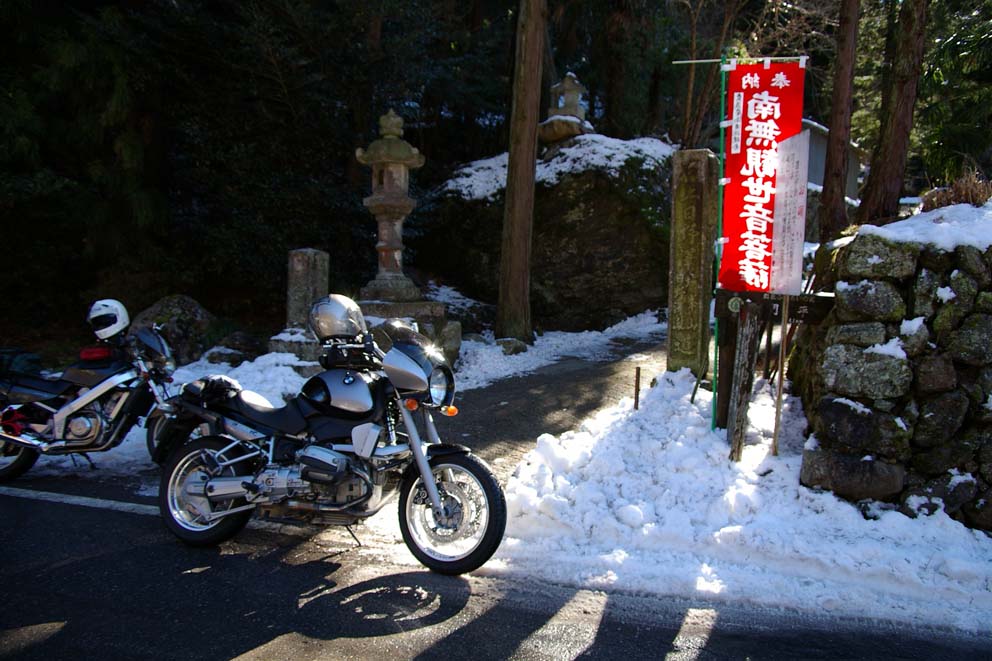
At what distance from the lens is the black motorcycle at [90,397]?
512 cm

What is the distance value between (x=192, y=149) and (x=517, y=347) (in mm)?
6549

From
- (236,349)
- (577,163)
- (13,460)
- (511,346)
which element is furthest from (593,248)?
(13,460)

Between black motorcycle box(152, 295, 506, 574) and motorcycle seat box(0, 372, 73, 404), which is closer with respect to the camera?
black motorcycle box(152, 295, 506, 574)

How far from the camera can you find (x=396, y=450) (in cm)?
363

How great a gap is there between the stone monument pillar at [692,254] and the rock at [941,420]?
78.3 inches

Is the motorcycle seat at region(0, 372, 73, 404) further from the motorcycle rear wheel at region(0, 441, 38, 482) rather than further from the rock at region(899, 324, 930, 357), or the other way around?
the rock at region(899, 324, 930, 357)

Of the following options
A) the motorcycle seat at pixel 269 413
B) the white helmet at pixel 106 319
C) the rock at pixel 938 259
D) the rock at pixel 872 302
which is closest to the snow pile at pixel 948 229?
the rock at pixel 938 259

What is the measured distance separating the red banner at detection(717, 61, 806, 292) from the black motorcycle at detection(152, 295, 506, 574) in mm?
2467

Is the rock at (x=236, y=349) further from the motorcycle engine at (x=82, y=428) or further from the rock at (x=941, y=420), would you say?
the rock at (x=941, y=420)

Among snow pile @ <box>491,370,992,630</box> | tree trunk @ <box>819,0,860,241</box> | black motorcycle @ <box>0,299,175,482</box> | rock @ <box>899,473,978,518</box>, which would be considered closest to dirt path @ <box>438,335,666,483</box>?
snow pile @ <box>491,370,992,630</box>

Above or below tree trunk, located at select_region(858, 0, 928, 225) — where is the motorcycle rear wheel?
below

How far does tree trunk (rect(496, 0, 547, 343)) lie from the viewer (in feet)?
35.7

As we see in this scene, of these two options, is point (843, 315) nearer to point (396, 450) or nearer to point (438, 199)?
point (396, 450)

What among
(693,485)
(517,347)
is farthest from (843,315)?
(517,347)
